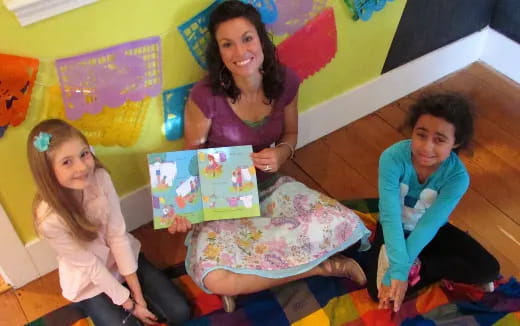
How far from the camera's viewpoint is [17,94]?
1.18 m

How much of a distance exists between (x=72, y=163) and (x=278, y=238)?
613mm

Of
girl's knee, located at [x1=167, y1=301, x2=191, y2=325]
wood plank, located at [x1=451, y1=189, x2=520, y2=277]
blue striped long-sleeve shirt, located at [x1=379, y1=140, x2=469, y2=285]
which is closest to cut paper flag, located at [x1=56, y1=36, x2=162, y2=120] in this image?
girl's knee, located at [x1=167, y1=301, x2=191, y2=325]

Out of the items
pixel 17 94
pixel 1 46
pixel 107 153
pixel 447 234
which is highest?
pixel 1 46

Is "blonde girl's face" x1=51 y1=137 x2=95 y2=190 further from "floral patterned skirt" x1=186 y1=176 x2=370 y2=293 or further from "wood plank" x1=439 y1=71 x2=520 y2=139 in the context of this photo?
"wood plank" x1=439 y1=71 x2=520 y2=139

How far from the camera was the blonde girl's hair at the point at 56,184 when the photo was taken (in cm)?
109

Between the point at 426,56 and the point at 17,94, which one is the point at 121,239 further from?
the point at 426,56

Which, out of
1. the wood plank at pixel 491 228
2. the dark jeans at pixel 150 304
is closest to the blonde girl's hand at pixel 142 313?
the dark jeans at pixel 150 304

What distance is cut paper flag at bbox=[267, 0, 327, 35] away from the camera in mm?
1516

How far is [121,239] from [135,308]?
0.20 m

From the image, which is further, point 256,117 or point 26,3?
point 256,117

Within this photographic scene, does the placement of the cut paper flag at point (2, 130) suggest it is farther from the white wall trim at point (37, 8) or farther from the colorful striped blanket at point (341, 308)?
the colorful striped blanket at point (341, 308)

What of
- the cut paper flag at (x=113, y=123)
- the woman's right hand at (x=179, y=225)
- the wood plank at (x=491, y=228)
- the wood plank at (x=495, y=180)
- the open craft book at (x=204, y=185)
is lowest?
the wood plank at (x=491, y=228)

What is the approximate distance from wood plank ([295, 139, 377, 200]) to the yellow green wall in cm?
27

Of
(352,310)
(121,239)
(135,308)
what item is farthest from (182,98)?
(352,310)
